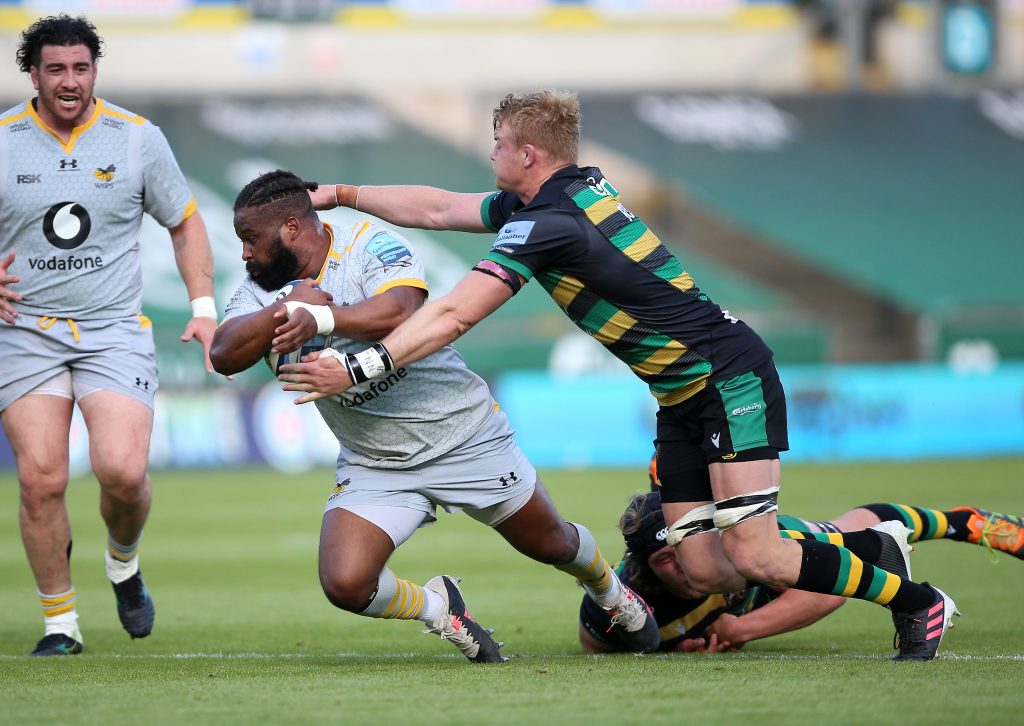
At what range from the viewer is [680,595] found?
6156 mm

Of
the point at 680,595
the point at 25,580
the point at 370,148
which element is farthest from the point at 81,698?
the point at 370,148

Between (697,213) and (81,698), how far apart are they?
23.3m

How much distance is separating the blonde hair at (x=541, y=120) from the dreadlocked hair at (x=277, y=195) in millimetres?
821

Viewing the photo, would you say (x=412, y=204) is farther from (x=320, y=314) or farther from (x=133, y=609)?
(x=133, y=609)

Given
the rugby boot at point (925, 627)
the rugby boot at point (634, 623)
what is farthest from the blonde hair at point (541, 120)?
the rugby boot at point (925, 627)

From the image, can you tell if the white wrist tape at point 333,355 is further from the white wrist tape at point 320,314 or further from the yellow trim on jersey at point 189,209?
the yellow trim on jersey at point 189,209

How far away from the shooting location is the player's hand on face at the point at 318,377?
4.96 meters

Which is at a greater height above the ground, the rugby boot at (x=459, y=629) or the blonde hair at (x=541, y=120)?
the blonde hair at (x=541, y=120)

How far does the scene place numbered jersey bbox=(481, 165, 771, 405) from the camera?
209 inches

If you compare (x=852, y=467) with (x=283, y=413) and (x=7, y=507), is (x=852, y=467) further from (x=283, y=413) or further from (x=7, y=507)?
(x=7, y=507)

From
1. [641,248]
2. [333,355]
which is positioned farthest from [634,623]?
[333,355]

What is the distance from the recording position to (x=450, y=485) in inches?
224

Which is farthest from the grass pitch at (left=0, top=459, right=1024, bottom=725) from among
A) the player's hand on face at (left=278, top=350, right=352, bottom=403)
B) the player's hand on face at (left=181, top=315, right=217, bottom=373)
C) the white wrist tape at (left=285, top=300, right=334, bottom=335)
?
the player's hand on face at (left=181, top=315, right=217, bottom=373)

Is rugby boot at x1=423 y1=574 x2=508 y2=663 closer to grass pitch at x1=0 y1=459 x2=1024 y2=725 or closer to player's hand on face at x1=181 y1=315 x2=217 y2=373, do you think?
grass pitch at x1=0 y1=459 x2=1024 y2=725
